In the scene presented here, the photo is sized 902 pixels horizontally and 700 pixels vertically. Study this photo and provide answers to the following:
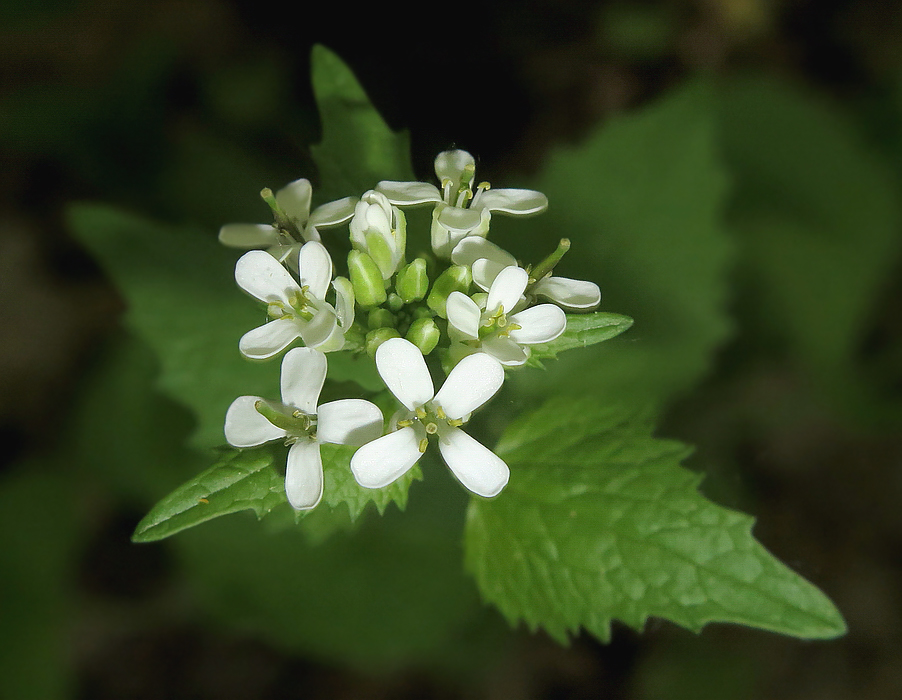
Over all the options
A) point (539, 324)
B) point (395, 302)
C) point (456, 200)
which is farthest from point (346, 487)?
point (456, 200)

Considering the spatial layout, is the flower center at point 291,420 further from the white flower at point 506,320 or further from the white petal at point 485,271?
the white petal at point 485,271

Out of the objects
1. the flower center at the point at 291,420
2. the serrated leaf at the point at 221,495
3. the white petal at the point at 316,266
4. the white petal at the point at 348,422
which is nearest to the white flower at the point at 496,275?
the white petal at the point at 316,266

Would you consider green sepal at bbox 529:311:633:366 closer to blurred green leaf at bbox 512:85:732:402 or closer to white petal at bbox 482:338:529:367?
white petal at bbox 482:338:529:367

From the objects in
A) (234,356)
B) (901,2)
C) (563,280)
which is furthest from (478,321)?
(901,2)

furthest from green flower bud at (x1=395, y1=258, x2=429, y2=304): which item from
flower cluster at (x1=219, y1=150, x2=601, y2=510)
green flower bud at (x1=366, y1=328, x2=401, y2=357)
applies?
green flower bud at (x1=366, y1=328, x2=401, y2=357)

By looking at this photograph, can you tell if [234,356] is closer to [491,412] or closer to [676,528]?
[491,412]

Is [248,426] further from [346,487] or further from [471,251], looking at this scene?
[471,251]

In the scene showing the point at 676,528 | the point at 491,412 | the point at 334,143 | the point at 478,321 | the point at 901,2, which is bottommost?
the point at 676,528
